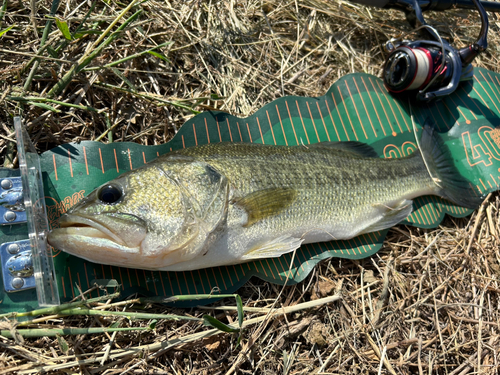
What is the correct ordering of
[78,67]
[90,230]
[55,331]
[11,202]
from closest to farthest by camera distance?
[90,230]
[55,331]
[11,202]
[78,67]

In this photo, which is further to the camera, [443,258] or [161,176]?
[443,258]

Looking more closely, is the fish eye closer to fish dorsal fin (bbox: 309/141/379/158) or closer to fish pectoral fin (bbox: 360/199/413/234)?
fish dorsal fin (bbox: 309/141/379/158)

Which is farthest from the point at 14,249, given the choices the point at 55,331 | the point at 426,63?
the point at 426,63

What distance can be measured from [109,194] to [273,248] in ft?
3.92

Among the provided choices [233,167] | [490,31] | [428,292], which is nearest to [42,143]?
[233,167]

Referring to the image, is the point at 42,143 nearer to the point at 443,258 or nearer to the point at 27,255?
the point at 27,255

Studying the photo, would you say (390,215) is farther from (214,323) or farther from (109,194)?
(109,194)

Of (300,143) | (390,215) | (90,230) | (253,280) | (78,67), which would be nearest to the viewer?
(90,230)

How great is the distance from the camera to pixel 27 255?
2.33 m

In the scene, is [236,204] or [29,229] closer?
[29,229]

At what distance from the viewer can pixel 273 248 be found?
259 cm

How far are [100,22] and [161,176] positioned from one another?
1786 millimetres

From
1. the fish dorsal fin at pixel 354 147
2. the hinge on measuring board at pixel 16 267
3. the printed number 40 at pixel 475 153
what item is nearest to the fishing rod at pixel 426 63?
the printed number 40 at pixel 475 153

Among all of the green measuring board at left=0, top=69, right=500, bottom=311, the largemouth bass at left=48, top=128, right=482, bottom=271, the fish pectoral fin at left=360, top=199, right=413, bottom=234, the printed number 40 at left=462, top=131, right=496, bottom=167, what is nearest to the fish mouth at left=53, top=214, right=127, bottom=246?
the largemouth bass at left=48, top=128, right=482, bottom=271
